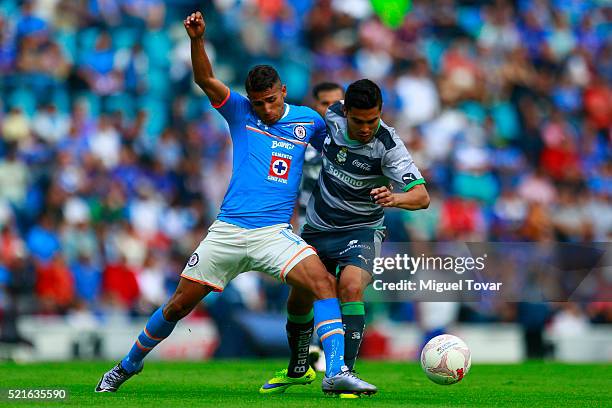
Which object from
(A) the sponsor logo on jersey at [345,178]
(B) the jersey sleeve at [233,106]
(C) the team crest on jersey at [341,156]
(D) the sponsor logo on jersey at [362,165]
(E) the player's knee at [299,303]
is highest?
(B) the jersey sleeve at [233,106]

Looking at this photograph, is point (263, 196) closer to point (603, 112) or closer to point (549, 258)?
point (549, 258)

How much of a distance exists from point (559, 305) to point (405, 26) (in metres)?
6.96

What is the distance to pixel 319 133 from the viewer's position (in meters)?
9.21

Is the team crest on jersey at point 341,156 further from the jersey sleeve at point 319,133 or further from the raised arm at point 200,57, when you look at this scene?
the raised arm at point 200,57

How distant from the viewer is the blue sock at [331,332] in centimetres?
833

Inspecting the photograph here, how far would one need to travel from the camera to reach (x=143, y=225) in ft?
57.4

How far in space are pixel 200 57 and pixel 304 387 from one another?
316 centimetres

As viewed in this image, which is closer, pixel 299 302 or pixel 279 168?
pixel 279 168

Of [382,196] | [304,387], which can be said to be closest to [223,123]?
[304,387]

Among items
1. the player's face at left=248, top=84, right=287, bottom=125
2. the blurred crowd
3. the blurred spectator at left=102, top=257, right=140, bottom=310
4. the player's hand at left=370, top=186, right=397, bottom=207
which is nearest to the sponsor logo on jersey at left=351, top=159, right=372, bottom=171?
the player's face at left=248, top=84, right=287, bottom=125

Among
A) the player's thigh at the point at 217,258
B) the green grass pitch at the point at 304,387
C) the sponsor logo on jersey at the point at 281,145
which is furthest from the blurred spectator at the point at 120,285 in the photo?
the sponsor logo on jersey at the point at 281,145

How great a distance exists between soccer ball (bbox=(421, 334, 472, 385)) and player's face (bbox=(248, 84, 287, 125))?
7.02ft

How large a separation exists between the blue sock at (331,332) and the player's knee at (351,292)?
9.6 inches

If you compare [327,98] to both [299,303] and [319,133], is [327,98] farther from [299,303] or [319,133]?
[299,303]
